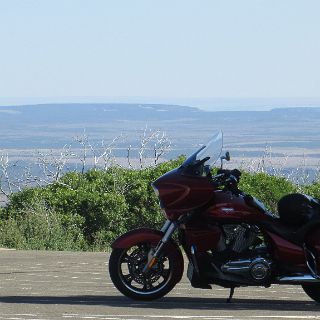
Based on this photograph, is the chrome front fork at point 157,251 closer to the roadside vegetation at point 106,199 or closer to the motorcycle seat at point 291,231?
the motorcycle seat at point 291,231

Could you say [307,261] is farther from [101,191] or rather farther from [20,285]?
[101,191]

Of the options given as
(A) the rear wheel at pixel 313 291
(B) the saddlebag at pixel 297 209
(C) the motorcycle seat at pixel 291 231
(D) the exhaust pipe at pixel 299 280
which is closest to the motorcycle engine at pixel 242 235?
(C) the motorcycle seat at pixel 291 231

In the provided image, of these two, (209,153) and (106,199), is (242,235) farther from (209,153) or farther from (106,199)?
(106,199)

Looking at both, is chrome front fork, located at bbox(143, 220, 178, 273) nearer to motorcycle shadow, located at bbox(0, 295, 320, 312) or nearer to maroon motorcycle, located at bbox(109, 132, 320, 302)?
maroon motorcycle, located at bbox(109, 132, 320, 302)

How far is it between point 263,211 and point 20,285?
3.20 metres

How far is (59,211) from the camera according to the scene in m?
34.8

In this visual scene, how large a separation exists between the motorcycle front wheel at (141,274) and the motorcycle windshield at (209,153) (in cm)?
84

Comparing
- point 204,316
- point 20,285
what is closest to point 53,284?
point 20,285

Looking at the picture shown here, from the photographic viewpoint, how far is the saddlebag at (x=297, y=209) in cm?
1058

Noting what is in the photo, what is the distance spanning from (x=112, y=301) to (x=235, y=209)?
1.41m

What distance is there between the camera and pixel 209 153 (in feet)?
35.8

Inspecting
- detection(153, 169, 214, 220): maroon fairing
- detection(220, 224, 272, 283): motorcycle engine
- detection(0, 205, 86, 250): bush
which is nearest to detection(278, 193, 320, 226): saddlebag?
detection(220, 224, 272, 283): motorcycle engine

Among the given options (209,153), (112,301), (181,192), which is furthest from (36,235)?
(181,192)

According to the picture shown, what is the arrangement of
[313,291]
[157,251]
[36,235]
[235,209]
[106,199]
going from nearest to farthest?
[235,209]
[157,251]
[313,291]
[36,235]
[106,199]
